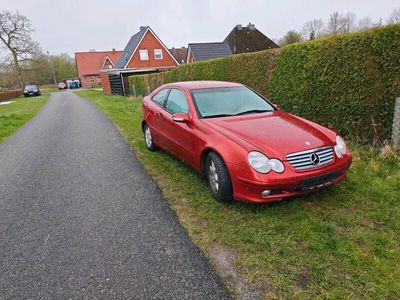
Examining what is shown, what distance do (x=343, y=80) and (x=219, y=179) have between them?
3869 mm

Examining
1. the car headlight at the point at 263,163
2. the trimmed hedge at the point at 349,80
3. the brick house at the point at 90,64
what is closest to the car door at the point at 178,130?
the car headlight at the point at 263,163

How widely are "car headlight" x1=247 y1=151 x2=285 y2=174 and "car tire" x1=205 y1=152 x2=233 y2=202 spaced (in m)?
0.40

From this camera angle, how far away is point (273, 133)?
3.82m

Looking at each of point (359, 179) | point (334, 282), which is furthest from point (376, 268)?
point (359, 179)

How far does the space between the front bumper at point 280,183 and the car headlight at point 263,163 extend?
55 millimetres

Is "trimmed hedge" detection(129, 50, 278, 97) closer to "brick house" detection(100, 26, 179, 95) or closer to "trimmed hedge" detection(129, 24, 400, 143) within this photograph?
"trimmed hedge" detection(129, 24, 400, 143)

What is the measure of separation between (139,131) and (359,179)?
20.5 feet

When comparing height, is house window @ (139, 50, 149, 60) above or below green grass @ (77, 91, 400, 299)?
above

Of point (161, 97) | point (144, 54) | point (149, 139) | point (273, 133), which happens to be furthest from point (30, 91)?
point (273, 133)

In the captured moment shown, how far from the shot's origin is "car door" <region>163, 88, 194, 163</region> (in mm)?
4527

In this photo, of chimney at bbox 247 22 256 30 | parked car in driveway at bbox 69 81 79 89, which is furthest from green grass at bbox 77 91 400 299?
parked car in driveway at bbox 69 81 79 89

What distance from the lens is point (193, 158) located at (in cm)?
444

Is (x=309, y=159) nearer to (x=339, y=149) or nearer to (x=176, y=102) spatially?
(x=339, y=149)

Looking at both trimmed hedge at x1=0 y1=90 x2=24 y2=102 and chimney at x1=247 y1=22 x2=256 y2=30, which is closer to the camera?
trimmed hedge at x1=0 y1=90 x2=24 y2=102
